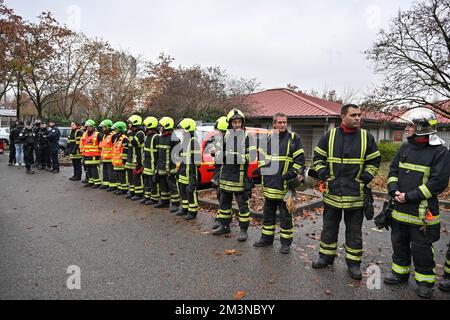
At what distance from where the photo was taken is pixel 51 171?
522 inches

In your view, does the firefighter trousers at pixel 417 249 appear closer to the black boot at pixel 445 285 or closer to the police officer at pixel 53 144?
the black boot at pixel 445 285

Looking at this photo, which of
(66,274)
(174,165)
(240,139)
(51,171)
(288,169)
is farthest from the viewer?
(51,171)

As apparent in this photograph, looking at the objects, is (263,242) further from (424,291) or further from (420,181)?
(420,181)

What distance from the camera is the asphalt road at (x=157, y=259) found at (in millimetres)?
3629

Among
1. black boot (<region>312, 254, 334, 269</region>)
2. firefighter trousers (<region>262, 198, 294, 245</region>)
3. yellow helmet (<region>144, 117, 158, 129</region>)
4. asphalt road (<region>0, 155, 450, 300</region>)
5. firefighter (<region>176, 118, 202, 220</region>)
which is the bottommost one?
asphalt road (<region>0, 155, 450, 300</region>)

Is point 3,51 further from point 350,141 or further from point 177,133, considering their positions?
point 350,141

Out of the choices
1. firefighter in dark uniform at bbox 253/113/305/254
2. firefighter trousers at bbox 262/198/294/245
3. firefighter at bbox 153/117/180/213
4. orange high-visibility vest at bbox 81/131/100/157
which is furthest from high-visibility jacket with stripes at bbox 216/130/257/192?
orange high-visibility vest at bbox 81/131/100/157

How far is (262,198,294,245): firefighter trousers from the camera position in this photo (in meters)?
4.84

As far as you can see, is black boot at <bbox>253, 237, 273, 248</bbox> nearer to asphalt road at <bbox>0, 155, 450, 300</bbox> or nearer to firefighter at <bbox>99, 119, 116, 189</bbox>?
asphalt road at <bbox>0, 155, 450, 300</bbox>

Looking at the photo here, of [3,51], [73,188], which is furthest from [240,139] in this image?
[3,51]

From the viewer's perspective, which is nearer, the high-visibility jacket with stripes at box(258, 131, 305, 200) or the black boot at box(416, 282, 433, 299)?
the black boot at box(416, 282, 433, 299)

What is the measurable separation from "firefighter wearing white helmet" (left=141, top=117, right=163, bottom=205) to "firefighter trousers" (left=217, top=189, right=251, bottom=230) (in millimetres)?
2482
